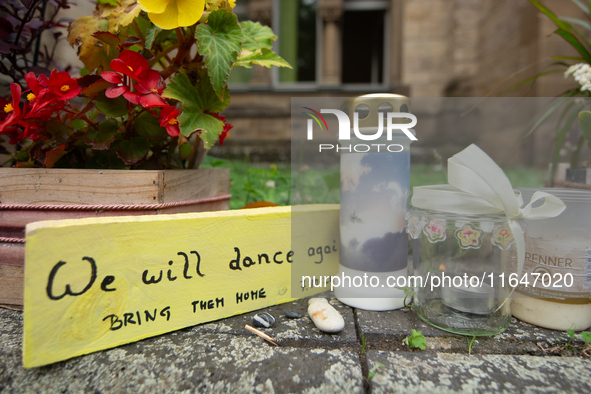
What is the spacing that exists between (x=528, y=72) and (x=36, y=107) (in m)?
4.20

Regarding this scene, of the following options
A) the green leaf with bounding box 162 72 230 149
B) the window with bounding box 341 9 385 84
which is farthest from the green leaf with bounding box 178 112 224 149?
the window with bounding box 341 9 385 84

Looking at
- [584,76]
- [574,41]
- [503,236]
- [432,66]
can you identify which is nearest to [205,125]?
[503,236]

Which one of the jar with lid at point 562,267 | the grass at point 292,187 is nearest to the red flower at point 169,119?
the grass at point 292,187

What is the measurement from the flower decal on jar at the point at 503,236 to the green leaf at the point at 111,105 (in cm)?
87

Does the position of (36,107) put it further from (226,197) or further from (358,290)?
(358,290)

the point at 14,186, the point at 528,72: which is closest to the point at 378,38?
the point at 528,72

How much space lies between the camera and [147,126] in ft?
2.69

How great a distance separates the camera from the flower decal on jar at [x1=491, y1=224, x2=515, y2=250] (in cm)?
69

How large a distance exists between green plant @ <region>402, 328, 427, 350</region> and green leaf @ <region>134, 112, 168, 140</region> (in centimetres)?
75

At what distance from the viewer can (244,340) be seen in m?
0.70

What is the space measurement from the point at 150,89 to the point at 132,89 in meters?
0.09

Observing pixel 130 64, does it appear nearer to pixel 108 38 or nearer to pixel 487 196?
pixel 108 38

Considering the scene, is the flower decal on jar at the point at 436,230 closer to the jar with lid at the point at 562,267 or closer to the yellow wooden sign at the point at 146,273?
the jar with lid at the point at 562,267

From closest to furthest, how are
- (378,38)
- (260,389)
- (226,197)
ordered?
(260,389) → (226,197) → (378,38)
